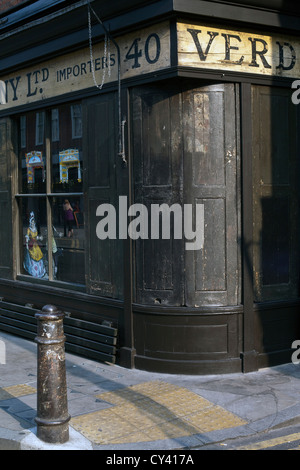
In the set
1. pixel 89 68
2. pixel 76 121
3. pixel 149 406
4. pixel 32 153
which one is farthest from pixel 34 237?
pixel 149 406

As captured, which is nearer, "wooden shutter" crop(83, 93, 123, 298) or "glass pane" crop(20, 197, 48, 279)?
"wooden shutter" crop(83, 93, 123, 298)

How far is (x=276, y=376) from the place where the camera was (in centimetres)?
679

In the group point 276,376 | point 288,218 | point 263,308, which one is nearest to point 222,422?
point 276,376

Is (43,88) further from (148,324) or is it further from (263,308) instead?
(263,308)

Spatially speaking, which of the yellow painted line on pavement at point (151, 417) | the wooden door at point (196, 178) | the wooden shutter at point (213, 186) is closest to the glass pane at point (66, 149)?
the wooden door at point (196, 178)

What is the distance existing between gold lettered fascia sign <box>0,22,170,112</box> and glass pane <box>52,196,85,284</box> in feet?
5.31

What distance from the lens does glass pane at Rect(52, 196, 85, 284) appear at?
8.23m

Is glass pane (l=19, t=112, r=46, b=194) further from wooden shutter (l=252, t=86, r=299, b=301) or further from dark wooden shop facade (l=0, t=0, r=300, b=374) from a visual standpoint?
wooden shutter (l=252, t=86, r=299, b=301)

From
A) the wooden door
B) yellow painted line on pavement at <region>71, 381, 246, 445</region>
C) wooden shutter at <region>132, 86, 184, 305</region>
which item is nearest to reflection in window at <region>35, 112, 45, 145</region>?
wooden shutter at <region>132, 86, 184, 305</region>

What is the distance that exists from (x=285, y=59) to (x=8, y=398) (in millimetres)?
5190

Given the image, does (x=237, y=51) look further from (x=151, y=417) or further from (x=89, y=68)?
(x=151, y=417)

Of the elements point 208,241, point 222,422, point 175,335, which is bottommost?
point 222,422

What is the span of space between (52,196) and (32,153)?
939mm

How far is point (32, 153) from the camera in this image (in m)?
9.18
